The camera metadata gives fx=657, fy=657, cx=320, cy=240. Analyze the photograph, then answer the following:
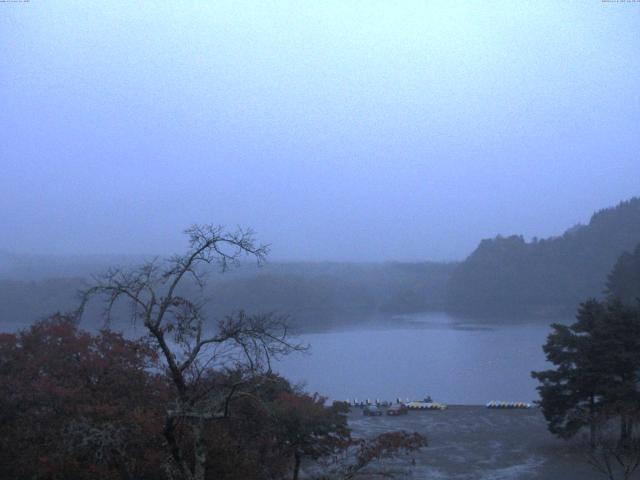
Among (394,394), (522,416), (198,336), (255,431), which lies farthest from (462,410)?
(198,336)

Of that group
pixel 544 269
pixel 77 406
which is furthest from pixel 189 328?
pixel 544 269

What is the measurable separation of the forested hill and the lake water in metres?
18.4

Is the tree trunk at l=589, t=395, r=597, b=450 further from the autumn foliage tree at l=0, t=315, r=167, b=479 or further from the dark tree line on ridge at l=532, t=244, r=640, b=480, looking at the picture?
the autumn foliage tree at l=0, t=315, r=167, b=479

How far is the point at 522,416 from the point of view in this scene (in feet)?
43.5

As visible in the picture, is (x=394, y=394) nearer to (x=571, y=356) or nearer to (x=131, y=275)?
(x=571, y=356)

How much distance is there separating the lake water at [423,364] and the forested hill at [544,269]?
18.4 meters

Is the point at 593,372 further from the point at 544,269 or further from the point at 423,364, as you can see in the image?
the point at 544,269

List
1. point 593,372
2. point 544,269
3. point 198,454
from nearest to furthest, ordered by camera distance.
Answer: point 198,454 → point 593,372 → point 544,269

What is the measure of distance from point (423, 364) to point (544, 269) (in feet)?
119

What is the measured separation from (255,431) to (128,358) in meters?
1.29

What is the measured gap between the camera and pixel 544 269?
55.8 meters

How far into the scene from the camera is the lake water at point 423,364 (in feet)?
57.7

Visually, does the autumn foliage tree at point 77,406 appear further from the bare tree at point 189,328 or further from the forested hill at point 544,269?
the forested hill at point 544,269

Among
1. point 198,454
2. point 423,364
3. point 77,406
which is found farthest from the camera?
point 423,364
